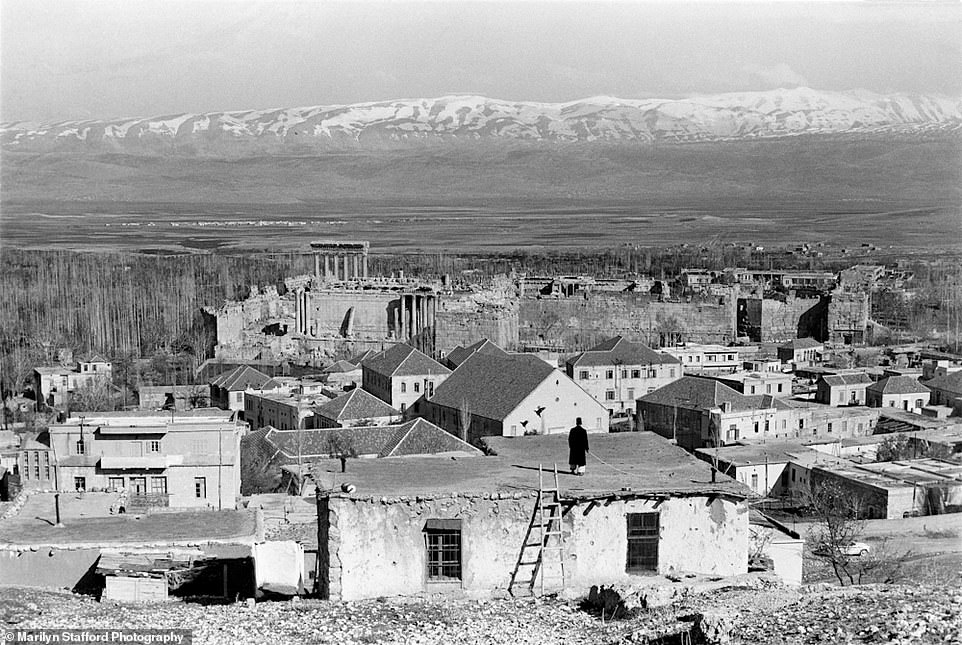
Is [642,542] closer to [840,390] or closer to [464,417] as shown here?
[464,417]

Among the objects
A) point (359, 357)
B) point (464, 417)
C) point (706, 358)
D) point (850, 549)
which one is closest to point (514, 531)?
point (850, 549)

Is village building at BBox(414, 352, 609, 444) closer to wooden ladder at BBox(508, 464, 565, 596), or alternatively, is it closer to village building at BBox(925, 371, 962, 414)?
village building at BBox(925, 371, 962, 414)

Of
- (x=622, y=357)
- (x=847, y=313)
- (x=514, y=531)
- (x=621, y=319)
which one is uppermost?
(x=514, y=531)

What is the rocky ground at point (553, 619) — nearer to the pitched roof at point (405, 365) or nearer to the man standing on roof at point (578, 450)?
the man standing on roof at point (578, 450)

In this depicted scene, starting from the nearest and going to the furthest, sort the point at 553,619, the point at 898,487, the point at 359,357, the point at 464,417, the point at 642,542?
the point at 553,619, the point at 642,542, the point at 898,487, the point at 464,417, the point at 359,357

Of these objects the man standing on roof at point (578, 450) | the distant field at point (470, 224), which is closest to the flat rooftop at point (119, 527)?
the man standing on roof at point (578, 450)
